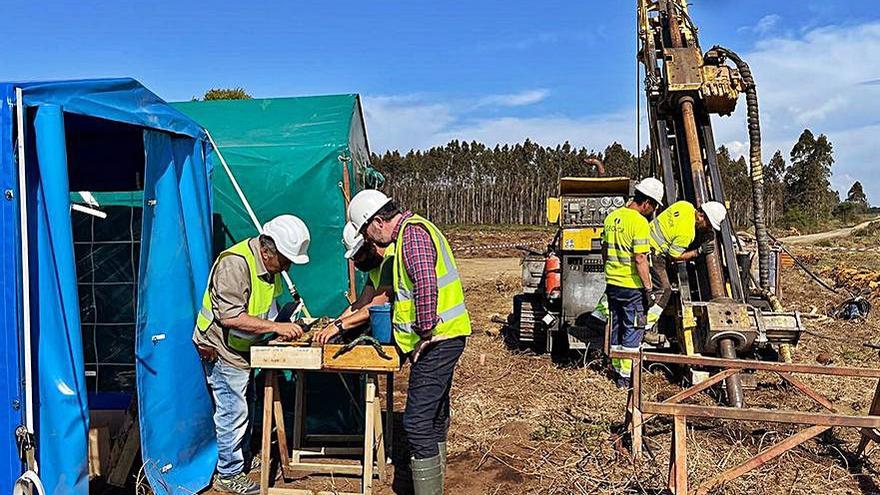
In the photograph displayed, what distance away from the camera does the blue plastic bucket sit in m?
4.81

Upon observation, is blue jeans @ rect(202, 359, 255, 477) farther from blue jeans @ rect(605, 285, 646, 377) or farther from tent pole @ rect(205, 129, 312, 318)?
blue jeans @ rect(605, 285, 646, 377)

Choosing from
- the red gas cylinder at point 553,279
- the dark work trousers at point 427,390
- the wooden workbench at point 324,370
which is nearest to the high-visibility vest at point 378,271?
the wooden workbench at point 324,370

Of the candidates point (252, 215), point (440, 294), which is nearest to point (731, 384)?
point (440, 294)

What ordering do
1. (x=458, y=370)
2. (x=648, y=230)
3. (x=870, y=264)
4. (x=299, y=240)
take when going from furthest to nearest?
(x=870, y=264)
(x=458, y=370)
(x=648, y=230)
(x=299, y=240)

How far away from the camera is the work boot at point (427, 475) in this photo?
463cm

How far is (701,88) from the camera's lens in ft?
25.9

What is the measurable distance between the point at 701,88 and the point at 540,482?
4.84 m

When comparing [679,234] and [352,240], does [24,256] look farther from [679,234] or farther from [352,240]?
[679,234]

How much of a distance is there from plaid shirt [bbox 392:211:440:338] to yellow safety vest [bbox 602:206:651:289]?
3.39m

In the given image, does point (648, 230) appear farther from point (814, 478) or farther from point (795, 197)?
point (795, 197)

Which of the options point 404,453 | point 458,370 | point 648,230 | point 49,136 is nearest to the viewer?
point 49,136

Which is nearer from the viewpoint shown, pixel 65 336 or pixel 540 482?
pixel 65 336

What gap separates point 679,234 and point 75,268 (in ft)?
18.4

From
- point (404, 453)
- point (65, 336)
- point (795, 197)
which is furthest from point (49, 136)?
point (795, 197)
